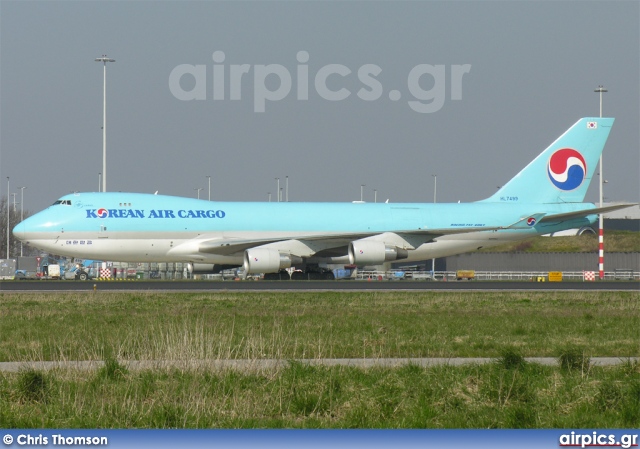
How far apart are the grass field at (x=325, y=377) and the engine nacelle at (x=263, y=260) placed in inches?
783

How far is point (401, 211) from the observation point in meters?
53.1

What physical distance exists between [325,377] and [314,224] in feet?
122

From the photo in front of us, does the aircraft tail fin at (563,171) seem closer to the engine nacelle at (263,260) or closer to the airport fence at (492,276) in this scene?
the airport fence at (492,276)

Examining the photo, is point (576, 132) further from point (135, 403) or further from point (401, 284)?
point (135, 403)

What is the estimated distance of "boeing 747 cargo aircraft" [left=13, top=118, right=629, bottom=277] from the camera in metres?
48.0

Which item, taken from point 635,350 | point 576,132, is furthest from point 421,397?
point 576,132

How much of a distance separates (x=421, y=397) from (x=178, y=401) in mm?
3245

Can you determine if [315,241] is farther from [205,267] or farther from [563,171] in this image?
[563,171]

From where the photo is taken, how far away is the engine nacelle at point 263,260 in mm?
46438

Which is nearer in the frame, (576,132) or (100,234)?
(100,234)

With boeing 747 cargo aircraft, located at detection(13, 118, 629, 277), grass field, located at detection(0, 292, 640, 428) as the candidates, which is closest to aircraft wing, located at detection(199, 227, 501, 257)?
boeing 747 cargo aircraft, located at detection(13, 118, 629, 277)

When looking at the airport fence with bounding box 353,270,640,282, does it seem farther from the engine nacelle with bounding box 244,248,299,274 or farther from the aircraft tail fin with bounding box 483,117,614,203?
the engine nacelle with bounding box 244,248,299,274

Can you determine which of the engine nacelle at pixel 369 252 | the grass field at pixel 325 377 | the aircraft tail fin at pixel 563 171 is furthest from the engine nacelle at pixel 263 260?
the grass field at pixel 325 377

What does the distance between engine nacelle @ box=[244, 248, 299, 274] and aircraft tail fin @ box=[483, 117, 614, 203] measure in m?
15.0
